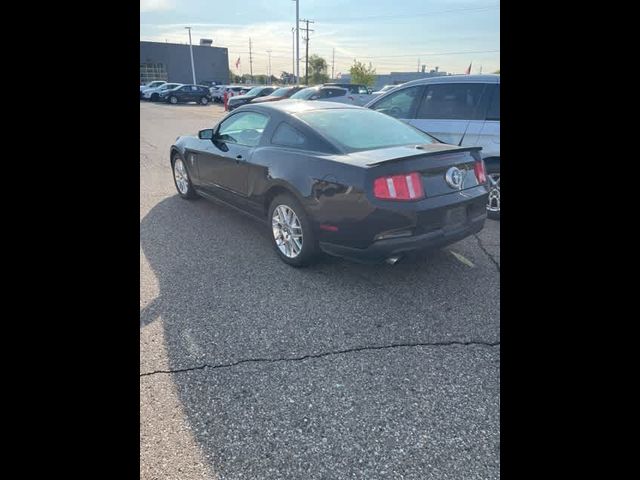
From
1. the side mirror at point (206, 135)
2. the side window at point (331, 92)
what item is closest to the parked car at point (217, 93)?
the side window at point (331, 92)

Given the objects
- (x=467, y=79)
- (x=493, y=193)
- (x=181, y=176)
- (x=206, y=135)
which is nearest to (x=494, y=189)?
(x=493, y=193)

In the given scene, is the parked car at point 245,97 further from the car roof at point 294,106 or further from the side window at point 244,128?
the car roof at point 294,106

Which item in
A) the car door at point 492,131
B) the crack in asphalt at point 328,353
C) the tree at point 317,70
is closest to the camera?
the crack in asphalt at point 328,353

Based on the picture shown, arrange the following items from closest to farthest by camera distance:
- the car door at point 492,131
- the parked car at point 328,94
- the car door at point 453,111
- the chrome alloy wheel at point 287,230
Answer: the chrome alloy wheel at point 287,230 → the car door at point 492,131 → the car door at point 453,111 → the parked car at point 328,94

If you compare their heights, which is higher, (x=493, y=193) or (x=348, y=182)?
(x=348, y=182)

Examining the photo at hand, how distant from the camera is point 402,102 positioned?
648cm

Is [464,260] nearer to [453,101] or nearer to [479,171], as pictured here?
[479,171]

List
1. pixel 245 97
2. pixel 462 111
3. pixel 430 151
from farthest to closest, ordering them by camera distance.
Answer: pixel 245 97 < pixel 462 111 < pixel 430 151

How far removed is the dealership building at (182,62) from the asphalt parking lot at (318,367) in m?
62.2

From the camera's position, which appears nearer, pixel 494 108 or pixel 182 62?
pixel 494 108

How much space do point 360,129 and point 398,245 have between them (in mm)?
1385

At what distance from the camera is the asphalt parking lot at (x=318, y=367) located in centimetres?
206
